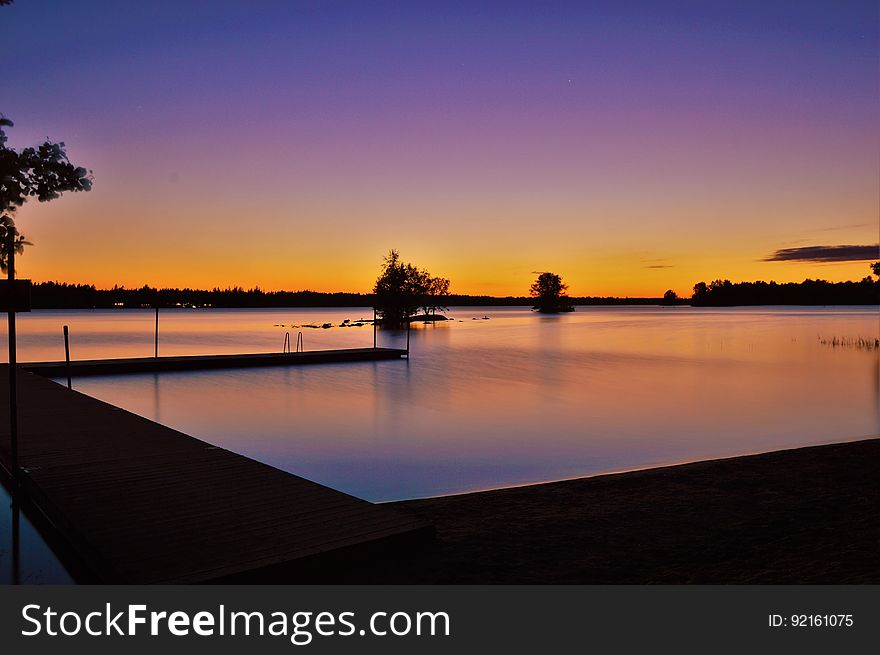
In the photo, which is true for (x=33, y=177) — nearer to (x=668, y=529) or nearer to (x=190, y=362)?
(x=668, y=529)

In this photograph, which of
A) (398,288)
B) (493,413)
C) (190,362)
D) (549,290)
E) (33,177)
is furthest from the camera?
(549,290)

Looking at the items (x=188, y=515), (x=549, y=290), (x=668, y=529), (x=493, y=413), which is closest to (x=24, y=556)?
(x=188, y=515)

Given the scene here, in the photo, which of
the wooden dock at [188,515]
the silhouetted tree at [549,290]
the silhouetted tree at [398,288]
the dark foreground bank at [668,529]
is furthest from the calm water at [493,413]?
the silhouetted tree at [549,290]

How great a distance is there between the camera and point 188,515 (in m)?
5.51

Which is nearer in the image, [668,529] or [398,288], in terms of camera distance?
[668,529]

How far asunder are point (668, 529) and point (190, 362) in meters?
20.3

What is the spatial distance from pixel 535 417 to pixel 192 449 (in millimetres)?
9678

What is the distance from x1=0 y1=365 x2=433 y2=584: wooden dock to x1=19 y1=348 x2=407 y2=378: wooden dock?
1309cm

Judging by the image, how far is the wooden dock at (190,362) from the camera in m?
20.5

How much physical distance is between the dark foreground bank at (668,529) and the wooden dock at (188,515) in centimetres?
51

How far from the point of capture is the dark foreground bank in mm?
4852

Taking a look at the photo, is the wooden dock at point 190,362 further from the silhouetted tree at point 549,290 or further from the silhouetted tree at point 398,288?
the silhouetted tree at point 549,290

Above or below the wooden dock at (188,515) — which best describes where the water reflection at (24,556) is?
below

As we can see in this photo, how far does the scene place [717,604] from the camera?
14.0 feet
